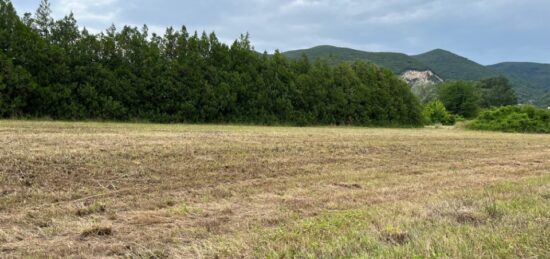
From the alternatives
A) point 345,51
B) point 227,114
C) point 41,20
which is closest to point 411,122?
point 227,114

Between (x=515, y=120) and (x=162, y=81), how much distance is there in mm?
28231

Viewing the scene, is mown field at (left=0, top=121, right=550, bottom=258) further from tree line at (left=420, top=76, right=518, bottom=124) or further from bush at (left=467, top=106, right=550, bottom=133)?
tree line at (left=420, top=76, right=518, bottom=124)

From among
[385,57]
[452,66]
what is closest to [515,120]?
[385,57]

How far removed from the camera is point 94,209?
17.3ft

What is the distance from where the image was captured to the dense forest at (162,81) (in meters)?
20.1

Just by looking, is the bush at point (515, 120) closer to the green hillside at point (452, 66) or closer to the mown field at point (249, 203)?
the mown field at point (249, 203)

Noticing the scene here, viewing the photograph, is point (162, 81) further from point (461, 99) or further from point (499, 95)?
point (499, 95)

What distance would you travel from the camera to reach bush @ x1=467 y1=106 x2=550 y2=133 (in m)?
33.7

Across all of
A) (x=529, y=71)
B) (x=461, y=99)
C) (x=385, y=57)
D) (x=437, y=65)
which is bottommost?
(x=461, y=99)

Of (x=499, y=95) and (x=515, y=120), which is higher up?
(x=499, y=95)

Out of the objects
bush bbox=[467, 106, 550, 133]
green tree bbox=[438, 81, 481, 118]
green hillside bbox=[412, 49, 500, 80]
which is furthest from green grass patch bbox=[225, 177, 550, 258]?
green hillside bbox=[412, 49, 500, 80]

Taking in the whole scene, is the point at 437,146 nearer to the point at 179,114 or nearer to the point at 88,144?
the point at 88,144

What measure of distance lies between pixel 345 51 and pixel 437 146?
120191 mm

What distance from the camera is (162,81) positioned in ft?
76.4
